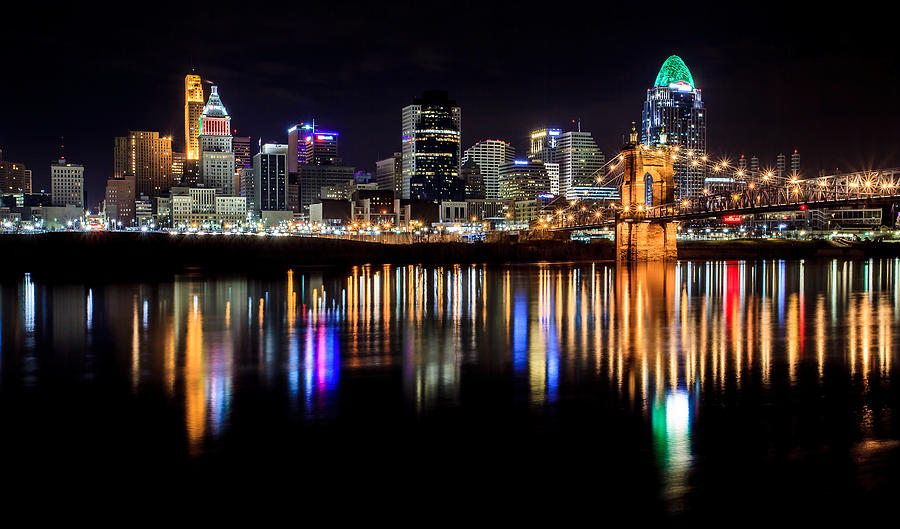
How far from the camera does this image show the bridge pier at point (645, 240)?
72.0 metres

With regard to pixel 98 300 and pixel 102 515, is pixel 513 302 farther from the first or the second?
pixel 102 515


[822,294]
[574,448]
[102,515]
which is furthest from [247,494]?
[822,294]

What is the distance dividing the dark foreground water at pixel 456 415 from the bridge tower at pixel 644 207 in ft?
162

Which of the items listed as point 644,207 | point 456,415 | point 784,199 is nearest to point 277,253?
point 644,207

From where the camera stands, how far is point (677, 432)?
9828 mm

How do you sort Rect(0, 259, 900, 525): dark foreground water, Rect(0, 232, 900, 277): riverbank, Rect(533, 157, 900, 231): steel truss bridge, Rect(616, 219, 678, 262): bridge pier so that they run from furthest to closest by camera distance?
Rect(616, 219, 678, 262): bridge pier → Rect(0, 232, 900, 277): riverbank → Rect(533, 157, 900, 231): steel truss bridge → Rect(0, 259, 900, 525): dark foreground water

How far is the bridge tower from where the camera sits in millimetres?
72438

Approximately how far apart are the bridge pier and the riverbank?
5.51 metres

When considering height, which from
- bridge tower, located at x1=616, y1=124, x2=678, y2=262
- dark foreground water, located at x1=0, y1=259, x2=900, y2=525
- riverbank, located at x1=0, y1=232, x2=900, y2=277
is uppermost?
bridge tower, located at x1=616, y1=124, x2=678, y2=262

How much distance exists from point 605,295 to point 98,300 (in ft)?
69.8

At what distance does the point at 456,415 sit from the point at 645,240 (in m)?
65.2

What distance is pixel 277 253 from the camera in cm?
6619

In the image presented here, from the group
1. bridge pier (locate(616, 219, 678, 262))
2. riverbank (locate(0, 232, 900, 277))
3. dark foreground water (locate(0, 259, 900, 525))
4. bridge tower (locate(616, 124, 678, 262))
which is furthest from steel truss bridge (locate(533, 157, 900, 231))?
dark foreground water (locate(0, 259, 900, 525))

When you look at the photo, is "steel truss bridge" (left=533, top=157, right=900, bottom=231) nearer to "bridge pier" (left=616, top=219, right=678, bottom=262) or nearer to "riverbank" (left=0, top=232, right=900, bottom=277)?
"bridge pier" (left=616, top=219, right=678, bottom=262)
